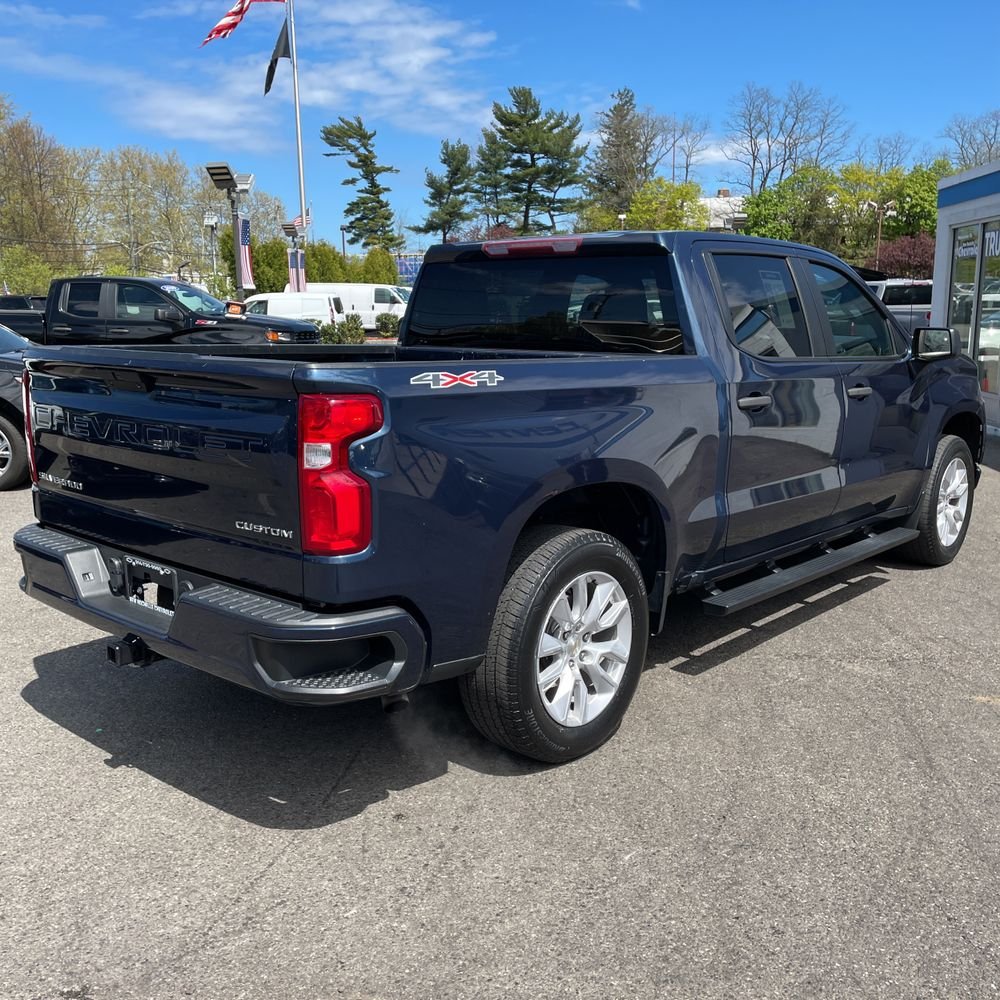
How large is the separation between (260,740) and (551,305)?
87.7 inches

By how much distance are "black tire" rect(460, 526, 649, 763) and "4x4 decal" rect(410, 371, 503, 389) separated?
0.64 m

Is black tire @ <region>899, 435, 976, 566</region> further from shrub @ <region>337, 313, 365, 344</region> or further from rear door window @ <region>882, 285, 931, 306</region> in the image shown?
shrub @ <region>337, 313, 365, 344</region>

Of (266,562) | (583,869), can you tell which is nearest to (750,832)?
→ (583,869)

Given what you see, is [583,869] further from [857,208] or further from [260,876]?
[857,208]

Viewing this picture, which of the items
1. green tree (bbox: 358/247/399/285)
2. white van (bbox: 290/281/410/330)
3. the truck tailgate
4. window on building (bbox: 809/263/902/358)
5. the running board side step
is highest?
green tree (bbox: 358/247/399/285)

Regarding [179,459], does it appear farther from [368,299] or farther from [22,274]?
[22,274]

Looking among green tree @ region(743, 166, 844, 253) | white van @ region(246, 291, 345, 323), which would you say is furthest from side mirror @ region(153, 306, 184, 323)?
green tree @ region(743, 166, 844, 253)

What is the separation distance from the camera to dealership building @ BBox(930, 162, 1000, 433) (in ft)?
40.7

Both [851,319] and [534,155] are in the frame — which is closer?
[851,319]

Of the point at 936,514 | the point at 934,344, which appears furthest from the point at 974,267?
the point at 934,344

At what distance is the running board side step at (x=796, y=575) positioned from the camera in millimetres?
4164

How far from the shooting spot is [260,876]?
9.62 feet

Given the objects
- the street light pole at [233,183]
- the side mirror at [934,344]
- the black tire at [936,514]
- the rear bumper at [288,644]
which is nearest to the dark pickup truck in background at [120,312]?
the street light pole at [233,183]

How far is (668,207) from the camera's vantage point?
5400 centimetres
